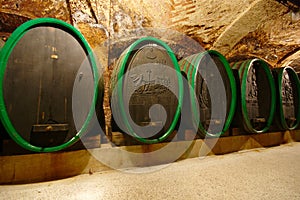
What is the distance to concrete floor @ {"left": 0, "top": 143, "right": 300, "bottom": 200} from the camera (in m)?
1.15

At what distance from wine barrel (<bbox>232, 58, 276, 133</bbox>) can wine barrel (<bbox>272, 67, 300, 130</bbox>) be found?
0.27m

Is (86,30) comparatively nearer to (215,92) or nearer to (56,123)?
(56,123)

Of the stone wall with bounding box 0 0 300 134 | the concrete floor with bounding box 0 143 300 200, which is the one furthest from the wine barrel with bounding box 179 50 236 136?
the stone wall with bounding box 0 0 300 134

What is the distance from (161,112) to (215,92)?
2.67 ft

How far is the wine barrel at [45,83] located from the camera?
4.00 feet

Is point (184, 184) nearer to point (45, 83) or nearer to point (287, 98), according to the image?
point (45, 83)

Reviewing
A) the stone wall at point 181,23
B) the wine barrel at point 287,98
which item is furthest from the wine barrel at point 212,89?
the wine barrel at point 287,98

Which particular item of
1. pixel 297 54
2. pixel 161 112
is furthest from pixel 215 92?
pixel 297 54

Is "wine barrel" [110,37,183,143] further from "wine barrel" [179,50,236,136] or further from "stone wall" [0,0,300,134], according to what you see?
"stone wall" [0,0,300,134]

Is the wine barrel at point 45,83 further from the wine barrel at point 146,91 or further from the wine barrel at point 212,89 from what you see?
the wine barrel at point 212,89

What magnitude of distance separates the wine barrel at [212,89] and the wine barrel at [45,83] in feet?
3.74

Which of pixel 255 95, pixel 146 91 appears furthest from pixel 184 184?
pixel 255 95

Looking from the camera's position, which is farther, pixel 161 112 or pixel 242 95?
pixel 242 95

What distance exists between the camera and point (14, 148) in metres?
1.31
